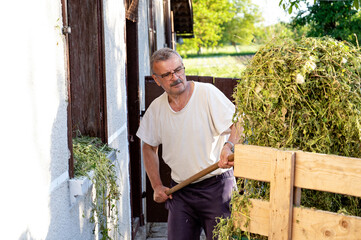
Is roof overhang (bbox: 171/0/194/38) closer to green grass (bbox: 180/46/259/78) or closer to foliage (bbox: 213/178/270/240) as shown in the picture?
green grass (bbox: 180/46/259/78)

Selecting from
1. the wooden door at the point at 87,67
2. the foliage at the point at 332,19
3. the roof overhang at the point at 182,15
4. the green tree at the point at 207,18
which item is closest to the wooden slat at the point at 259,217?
the wooden door at the point at 87,67

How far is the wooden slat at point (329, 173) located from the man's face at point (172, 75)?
5.03 ft

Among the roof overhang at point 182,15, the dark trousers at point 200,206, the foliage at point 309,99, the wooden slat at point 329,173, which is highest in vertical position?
the roof overhang at point 182,15

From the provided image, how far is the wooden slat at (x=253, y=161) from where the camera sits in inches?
86.6

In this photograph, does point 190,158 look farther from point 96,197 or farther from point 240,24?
point 240,24

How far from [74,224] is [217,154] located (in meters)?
1.25

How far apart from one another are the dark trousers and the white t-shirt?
0.09 metres

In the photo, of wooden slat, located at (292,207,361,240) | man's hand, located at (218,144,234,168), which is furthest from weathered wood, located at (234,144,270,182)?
man's hand, located at (218,144,234,168)

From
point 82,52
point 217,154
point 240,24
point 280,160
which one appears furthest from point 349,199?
point 240,24

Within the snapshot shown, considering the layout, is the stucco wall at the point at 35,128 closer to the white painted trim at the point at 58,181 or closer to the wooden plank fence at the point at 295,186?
the white painted trim at the point at 58,181

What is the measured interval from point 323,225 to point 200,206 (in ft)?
4.93

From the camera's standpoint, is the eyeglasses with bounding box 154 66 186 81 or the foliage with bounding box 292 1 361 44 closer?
the eyeglasses with bounding box 154 66 186 81

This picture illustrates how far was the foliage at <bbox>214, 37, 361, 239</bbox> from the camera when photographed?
217 cm

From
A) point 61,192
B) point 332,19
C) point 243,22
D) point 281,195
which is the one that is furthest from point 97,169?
point 243,22
